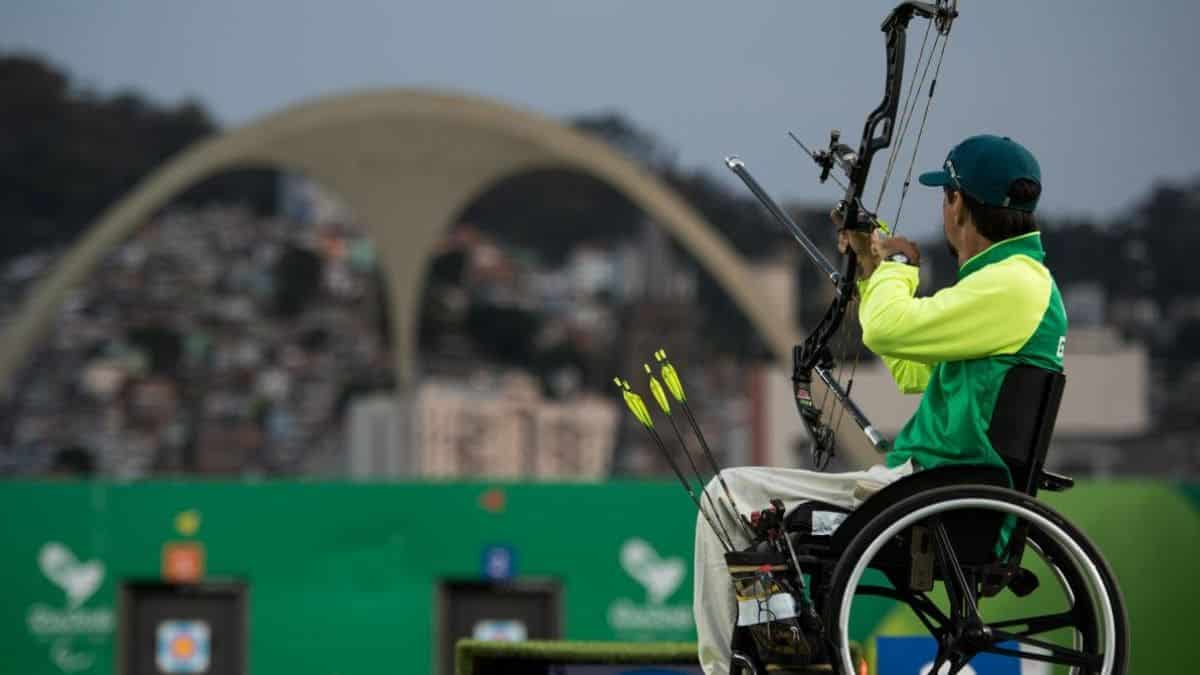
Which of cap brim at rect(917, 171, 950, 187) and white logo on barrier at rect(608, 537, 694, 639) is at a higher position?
cap brim at rect(917, 171, 950, 187)

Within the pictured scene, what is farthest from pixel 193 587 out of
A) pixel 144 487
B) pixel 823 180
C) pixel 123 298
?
pixel 123 298

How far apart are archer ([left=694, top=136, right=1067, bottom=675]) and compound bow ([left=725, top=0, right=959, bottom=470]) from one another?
49 mm

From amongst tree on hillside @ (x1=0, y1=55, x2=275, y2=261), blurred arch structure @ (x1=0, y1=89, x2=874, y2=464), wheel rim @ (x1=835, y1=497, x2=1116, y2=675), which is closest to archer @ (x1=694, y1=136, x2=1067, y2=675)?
wheel rim @ (x1=835, y1=497, x2=1116, y2=675)

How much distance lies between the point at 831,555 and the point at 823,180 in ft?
2.75

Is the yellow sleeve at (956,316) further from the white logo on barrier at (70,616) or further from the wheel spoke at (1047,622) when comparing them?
the white logo on barrier at (70,616)

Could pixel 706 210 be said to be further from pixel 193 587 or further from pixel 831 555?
pixel 831 555

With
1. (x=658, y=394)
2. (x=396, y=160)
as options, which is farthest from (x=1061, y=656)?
(x=396, y=160)

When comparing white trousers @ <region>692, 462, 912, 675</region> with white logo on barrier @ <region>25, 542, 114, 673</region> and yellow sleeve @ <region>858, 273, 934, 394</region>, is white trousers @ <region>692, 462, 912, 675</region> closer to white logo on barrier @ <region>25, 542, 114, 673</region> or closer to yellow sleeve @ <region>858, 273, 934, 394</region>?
yellow sleeve @ <region>858, 273, 934, 394</region>

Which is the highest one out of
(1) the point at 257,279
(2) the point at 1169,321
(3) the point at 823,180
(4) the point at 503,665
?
(1) the point at 257,279

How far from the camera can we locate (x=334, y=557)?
8.59 metres

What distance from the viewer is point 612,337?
40312 mm

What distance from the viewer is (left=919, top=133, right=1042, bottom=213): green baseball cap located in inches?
150

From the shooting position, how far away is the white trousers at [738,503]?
3838 mm

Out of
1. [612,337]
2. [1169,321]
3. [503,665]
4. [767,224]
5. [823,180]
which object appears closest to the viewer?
[823,180]
